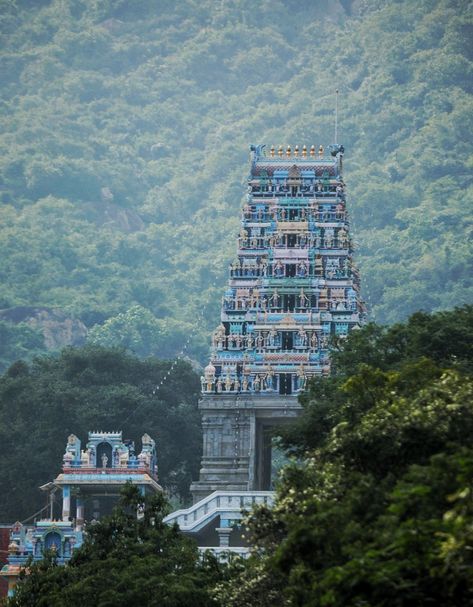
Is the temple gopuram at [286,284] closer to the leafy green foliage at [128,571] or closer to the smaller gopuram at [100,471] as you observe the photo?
the smaller gopuram at [100,471]

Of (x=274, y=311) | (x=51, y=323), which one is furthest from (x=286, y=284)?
(x=51, y=323)

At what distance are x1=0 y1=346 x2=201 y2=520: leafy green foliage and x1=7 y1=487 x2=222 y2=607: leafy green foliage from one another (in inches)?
1516

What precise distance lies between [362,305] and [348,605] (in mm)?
57000

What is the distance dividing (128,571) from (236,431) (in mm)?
32878

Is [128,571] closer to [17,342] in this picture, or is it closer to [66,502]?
[66,502]

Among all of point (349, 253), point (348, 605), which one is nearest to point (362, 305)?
point (349, 253)

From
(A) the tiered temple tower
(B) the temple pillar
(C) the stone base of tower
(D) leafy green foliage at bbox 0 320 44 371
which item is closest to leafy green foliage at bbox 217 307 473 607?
(B) the temple pillar

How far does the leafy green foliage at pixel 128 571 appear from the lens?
2333 inches

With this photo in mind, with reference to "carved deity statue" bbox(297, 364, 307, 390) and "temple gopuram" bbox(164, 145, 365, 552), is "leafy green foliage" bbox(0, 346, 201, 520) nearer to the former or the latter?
"temple gopuram" bbox(164, 145, 365, 552)

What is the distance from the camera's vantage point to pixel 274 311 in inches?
3841

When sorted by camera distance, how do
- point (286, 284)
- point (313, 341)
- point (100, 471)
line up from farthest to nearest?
point (286, 284) < point (313, 341) < point (100, 471)

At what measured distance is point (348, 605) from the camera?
1711 inches

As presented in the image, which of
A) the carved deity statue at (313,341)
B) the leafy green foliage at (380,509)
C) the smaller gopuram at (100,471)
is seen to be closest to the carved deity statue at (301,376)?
the carved deity statue at (313,341)

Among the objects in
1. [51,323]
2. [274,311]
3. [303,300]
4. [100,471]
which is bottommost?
[100,471]
